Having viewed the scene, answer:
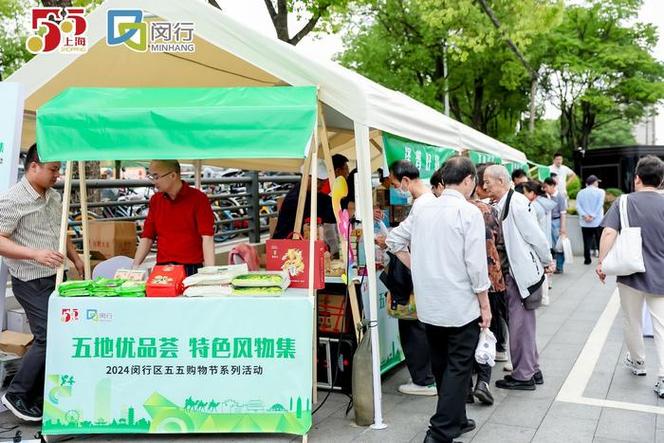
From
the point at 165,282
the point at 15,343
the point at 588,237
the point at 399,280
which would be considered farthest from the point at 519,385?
the point at 588,237

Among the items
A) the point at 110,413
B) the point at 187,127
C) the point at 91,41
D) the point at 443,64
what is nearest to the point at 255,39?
the point at 187,127

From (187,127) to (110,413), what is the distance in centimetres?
192

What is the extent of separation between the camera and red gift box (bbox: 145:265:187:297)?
4074mm

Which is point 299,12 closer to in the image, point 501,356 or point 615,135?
point 501,356

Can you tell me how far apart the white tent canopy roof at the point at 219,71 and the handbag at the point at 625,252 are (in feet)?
5.67

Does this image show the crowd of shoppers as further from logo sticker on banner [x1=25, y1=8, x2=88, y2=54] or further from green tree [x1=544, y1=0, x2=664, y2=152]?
green tree [x1=544, y1=0, x2=664, y2=152]

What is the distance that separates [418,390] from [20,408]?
A: 9.80ft

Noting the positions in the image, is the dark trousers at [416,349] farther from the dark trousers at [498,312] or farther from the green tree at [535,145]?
the green tree at [535,145]

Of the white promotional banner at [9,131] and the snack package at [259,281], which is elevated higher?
the white promotional banner at [9,131]

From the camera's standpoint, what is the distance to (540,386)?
525 cm

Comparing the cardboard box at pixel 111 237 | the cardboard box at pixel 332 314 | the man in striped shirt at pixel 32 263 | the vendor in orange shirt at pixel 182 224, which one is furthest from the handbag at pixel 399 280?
the cardboard box at pixel 111 237

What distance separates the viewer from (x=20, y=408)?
436 cm

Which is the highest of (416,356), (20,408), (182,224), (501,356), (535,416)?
(182,224)

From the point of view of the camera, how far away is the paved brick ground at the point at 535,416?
4141 mm
